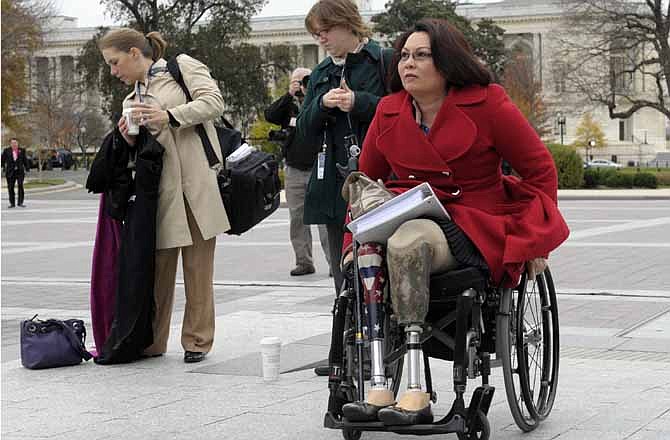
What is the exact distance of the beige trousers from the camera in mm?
7320

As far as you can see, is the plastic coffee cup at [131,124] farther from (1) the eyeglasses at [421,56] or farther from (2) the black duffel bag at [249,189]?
(1) the eyeglasses at [421,56]

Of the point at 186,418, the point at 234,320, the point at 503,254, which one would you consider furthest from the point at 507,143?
the point at 234,320

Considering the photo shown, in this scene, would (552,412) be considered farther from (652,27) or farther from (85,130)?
(85,130)

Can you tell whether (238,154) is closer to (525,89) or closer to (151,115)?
(151,115)

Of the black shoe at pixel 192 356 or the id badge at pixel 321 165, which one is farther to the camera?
the black shoe at pixel 192 356

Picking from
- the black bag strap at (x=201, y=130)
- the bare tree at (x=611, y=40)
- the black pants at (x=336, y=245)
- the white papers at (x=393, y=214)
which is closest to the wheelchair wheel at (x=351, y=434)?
the white papers at (x=393, y=214)

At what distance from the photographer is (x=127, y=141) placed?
7.18m

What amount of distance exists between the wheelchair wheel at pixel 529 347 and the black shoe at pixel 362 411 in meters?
0.59

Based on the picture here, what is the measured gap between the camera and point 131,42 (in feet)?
23.9

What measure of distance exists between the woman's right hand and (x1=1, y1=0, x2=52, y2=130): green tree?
46.8 meters

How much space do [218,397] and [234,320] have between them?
284 centimetres

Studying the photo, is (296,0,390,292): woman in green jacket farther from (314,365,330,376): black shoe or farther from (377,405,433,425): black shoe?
(377,405,433,425): black shoe

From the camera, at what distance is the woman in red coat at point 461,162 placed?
4.90 metres

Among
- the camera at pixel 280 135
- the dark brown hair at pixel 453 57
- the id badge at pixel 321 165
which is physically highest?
the dark brown hair at pixel 453 57
